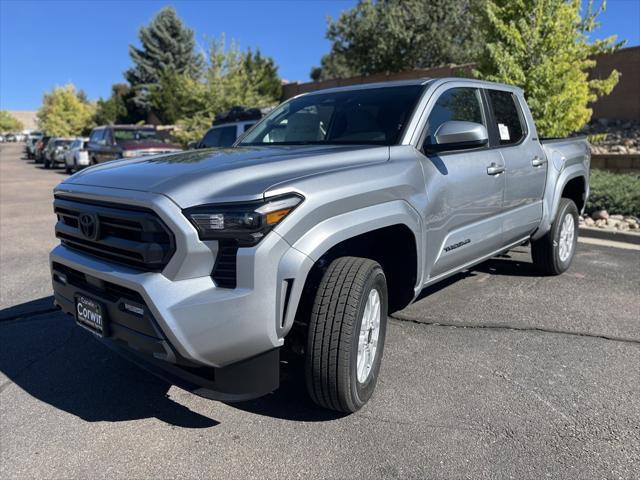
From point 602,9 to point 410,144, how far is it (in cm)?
939

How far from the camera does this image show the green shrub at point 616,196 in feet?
28.3

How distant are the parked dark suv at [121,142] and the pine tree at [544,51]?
1015cm

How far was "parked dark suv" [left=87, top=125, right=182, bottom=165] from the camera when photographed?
17000mm

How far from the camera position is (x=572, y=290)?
17.7ft

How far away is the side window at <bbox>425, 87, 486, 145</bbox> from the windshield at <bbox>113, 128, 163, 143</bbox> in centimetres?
1567

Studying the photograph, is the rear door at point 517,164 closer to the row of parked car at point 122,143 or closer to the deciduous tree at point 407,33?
the row of parked car at point 122,143

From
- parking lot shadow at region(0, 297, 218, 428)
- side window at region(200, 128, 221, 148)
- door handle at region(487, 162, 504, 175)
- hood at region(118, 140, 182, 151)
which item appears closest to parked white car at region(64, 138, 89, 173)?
hood at region(118, 140, 182, 151)

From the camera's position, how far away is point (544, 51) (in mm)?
10336

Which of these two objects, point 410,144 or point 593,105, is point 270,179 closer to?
point 410,144

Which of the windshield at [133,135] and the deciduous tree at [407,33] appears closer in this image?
the windshield at [133,135]

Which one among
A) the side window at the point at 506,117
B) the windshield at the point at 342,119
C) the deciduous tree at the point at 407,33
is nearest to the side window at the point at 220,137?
the windshield at the point at 342,119

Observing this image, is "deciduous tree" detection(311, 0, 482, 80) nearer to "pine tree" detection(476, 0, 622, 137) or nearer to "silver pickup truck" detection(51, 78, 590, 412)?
"pine tree" detection(476, 0, 622, 137)

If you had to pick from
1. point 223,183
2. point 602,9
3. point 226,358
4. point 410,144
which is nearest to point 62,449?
point 226,358

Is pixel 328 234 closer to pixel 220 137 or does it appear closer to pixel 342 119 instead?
pixel 342 119
